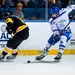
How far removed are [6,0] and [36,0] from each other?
93cm

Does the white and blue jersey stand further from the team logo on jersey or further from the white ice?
the team logo on jersey

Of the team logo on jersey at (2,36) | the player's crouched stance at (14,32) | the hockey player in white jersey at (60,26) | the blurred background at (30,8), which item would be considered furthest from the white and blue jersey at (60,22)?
the team logo on jersey at (2,36)

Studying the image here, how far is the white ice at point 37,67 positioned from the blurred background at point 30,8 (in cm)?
171

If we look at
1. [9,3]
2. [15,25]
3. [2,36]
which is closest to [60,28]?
[15,25]

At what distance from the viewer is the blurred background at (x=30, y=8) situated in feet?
33.4

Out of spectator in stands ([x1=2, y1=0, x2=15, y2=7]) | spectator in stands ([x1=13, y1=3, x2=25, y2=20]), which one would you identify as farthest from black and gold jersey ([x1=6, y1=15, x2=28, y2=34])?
spectator in stands ([x1=2, y1=0, x2=15, y2=7])

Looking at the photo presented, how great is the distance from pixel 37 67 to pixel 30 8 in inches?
126

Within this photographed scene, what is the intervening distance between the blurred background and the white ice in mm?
1714

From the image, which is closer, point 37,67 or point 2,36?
point 37,67

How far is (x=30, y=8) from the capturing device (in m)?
10.6

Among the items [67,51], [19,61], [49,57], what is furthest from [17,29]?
[67,51]

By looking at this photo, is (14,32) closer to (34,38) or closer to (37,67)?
(37,67)

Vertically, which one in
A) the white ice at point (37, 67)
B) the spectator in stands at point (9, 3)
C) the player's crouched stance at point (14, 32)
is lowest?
the white ice at point (37, 67)

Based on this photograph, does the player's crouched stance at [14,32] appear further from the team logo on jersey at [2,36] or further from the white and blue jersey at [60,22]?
the team logo on jersey at [2,36]
